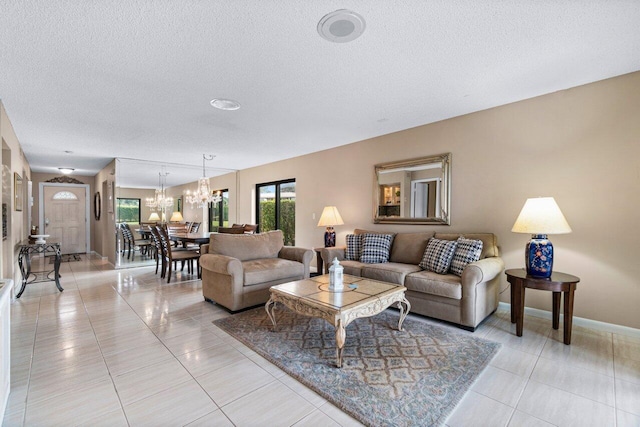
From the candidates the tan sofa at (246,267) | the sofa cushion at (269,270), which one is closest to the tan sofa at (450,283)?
the sofa cushion at (269,270)

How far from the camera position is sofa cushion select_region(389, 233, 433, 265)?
3.81 m

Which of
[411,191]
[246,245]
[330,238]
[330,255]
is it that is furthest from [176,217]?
[411,191]

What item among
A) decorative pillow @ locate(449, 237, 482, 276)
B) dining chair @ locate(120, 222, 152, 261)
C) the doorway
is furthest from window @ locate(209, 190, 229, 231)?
decorative pillow @ locate(449, 237, 482, 276)

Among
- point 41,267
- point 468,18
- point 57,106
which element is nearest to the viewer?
point 468,18

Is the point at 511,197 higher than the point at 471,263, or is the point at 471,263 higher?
the point at 511,197

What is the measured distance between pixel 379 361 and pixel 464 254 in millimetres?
1557

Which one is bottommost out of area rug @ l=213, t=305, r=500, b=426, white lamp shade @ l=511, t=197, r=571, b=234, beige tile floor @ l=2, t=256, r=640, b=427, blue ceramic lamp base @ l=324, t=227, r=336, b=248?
beige tile floor @ l=2, t=256, r=640, b=427

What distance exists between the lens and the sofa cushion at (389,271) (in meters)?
3.25

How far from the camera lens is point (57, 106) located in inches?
132

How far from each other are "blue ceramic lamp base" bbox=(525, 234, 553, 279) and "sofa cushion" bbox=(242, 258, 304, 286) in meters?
2.54

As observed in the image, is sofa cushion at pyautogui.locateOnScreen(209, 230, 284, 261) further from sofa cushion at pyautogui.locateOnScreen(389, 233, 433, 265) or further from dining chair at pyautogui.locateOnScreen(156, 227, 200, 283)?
sofa cushion at pyautogui.locateOnScreen(389, 233, 433, 265)

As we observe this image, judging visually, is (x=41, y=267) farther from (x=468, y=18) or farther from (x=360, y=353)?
(x=468, y=18)

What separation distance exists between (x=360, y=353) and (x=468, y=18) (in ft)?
8.34

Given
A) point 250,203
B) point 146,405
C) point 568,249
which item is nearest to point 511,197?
point 568,249
